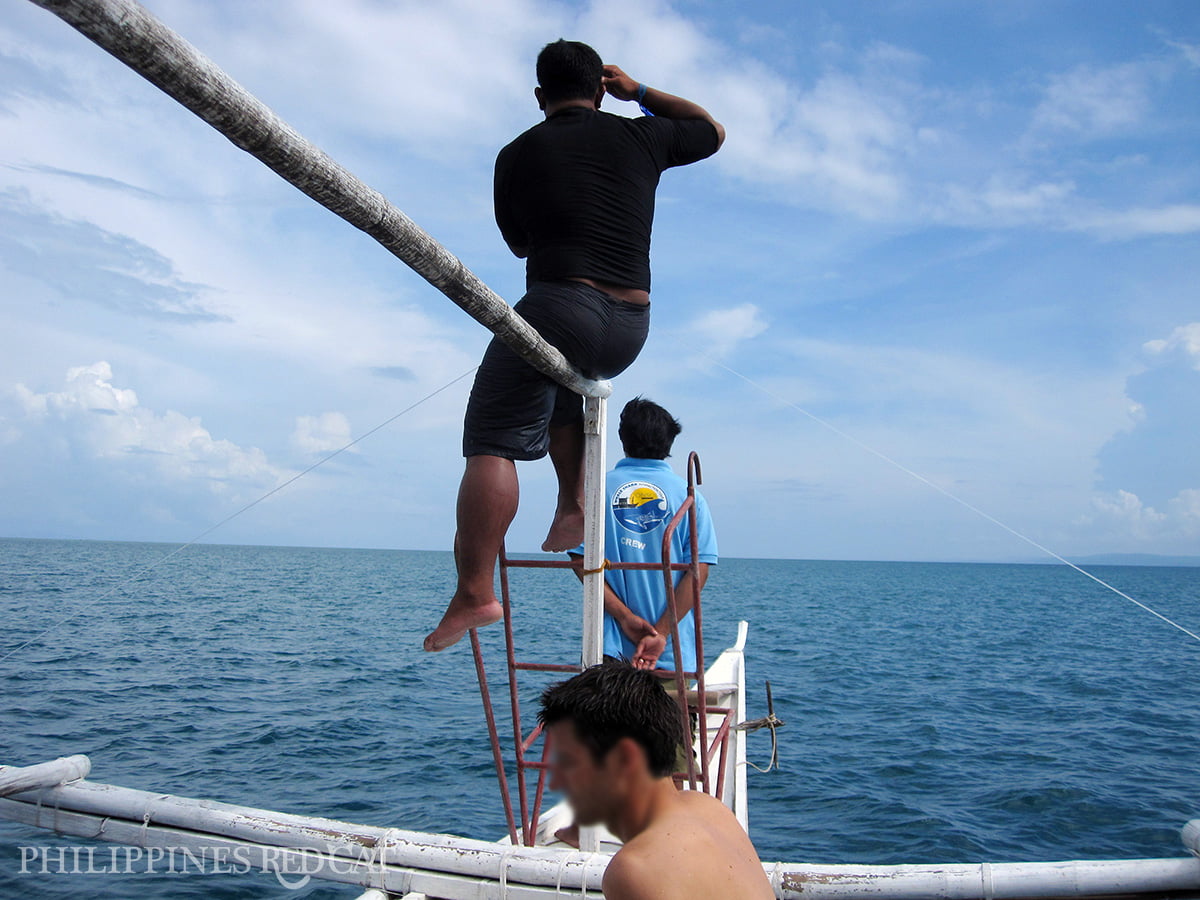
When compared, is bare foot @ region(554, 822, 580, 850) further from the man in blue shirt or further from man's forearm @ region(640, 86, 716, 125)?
man's forearm @ region(640, 86, 716, 125)

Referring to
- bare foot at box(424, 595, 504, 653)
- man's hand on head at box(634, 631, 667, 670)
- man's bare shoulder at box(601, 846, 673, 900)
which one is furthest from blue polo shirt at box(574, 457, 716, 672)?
man's bare shoulder at box(601, 846, 673, 900)

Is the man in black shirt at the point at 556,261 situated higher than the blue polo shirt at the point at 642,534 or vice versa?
the man in black shirt at the point at 556,261

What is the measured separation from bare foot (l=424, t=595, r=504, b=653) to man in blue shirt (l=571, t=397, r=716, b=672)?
4.06 feet

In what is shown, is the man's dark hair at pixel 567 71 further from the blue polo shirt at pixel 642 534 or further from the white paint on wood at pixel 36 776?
the white paint on wood at pixel 36 776

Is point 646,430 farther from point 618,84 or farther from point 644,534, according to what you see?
point 618,84

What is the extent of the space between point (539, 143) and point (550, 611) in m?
44.9

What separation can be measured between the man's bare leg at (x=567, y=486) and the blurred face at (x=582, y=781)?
1829 mm

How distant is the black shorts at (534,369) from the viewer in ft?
8.59

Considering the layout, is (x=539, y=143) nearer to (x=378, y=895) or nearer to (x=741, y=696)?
(x=378, y=895)

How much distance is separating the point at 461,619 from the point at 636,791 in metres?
1.15

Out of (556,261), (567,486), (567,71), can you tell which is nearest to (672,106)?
(567,71)

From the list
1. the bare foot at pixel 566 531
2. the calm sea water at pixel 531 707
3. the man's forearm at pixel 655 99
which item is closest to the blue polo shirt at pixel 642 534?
the bare foot at pixel 566 531

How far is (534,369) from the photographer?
2.62 m

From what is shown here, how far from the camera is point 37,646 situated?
23.7 metres
